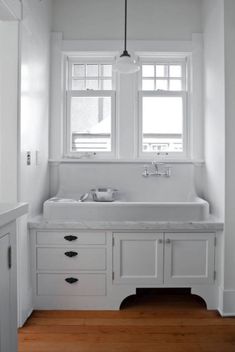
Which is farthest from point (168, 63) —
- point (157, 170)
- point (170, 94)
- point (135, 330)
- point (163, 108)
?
point (135, 330)

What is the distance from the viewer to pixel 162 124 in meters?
3.22

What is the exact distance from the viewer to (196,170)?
3.10 metres

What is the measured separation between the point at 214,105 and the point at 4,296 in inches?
88.9

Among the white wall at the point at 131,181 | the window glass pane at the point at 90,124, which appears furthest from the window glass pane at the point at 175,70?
the white wall at the point at 131,181

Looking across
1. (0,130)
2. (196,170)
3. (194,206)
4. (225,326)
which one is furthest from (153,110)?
(225,326)

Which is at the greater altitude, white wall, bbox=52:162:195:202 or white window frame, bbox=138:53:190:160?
white window frame, bbox=138:53:190:160

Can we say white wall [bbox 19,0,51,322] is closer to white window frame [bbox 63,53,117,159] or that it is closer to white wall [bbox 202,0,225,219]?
white window frame [bbox 63,53,117,159]

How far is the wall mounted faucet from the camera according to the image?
10.1 feet

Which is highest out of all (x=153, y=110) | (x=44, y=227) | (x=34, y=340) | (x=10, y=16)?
Answer: (x=10, y=16)

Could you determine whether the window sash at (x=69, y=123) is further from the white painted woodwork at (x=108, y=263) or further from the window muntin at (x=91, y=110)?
the white painted woodwork at (x=108, y=263)

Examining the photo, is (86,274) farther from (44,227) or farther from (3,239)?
(3,239)

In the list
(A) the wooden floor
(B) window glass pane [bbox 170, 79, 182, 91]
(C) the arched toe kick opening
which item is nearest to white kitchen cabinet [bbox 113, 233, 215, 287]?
(C) the arched toe kick opening

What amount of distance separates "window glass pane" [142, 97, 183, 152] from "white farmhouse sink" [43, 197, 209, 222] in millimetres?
906

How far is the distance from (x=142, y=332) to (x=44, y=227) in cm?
106
